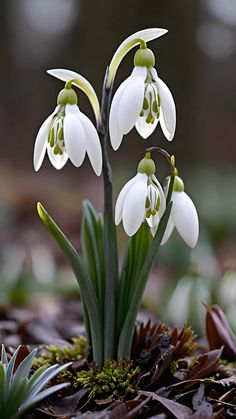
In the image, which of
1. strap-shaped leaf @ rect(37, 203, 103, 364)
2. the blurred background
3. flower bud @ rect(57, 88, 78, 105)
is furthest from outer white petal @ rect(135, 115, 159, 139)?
the blurred background

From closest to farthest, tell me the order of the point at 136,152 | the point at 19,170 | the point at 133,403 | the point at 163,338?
1. the point at 133,403
2. the point at 163,338
3. the point at 136,152
4. the point at 19,170

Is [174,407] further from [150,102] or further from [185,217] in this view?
[150,102]

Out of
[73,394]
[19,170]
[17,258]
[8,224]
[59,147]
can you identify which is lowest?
[19,170]

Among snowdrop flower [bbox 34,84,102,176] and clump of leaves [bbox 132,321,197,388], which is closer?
snowdrop flower [bbox 34,84,102,176]

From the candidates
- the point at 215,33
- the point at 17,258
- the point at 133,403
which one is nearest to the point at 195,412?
the point at 133,403

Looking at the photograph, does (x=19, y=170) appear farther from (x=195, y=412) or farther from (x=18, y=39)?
(x=195, y=412)

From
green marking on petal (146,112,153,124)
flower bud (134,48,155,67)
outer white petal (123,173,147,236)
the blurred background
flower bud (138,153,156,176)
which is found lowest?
the blurred background

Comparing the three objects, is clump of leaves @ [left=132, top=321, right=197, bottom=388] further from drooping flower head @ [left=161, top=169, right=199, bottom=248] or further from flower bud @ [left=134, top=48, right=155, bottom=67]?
flower bud @ [left=134, top=48, right=155, bottom=67]
